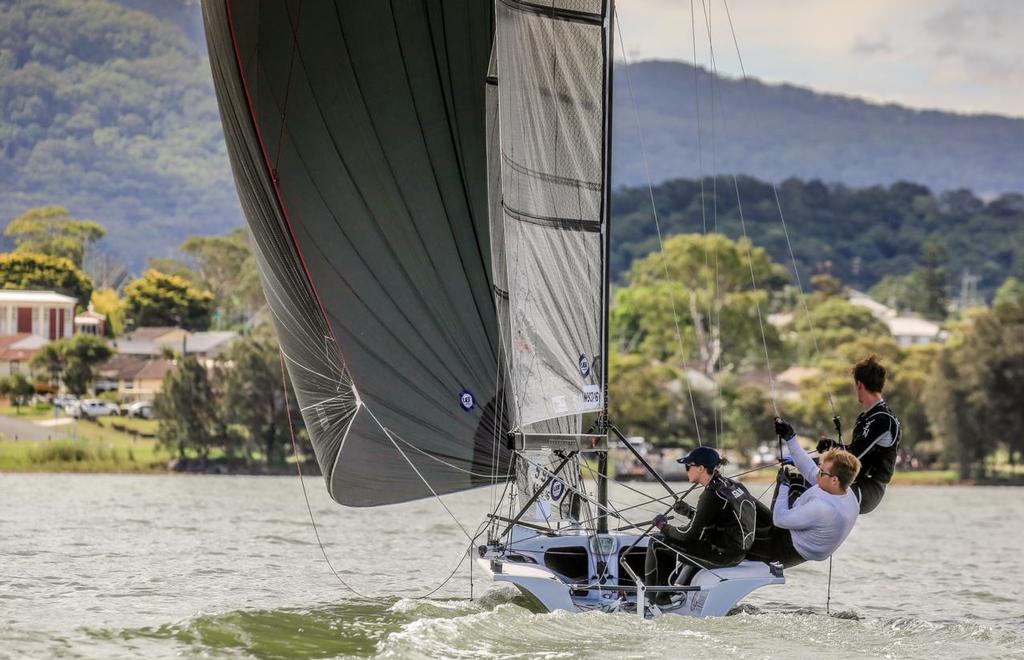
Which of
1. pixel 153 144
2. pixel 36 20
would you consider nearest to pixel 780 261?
pixel 153 144

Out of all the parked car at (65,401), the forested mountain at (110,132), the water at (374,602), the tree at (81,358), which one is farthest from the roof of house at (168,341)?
the forested mountain at (110,132)

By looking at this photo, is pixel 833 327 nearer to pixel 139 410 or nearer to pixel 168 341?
pixel 168 341

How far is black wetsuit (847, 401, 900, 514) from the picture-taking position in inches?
466

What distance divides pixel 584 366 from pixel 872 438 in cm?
294

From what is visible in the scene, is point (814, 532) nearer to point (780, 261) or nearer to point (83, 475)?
point (83, 475)

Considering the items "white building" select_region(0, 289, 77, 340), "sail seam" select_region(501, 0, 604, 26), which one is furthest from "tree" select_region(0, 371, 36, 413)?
"sail seam" select_region(501, 0, 604, 26)

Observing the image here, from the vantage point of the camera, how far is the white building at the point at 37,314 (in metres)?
69.0

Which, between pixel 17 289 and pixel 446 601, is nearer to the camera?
pixel 446 601

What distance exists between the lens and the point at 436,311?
49.0 ft

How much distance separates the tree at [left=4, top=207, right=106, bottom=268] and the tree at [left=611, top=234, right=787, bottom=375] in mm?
30388

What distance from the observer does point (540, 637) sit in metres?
11.5

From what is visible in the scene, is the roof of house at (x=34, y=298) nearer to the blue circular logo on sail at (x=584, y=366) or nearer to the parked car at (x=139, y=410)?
the parked car at (x=139, y=410)

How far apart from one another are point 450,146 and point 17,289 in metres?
63.4

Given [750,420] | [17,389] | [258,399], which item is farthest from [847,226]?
[17,389]
